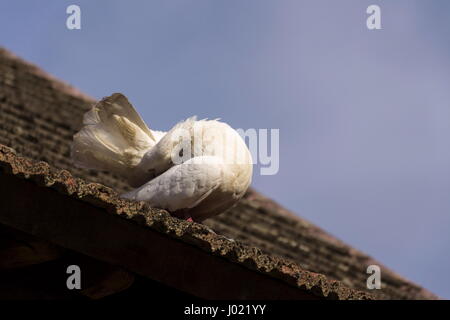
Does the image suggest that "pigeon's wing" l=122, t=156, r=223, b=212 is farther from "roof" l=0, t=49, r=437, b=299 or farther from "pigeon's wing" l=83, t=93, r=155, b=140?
"pigeon's wing" l=83, t=93, r=155, b=140

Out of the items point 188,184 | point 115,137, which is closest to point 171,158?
point 188,184

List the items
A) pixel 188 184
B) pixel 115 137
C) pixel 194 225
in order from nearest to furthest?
pixel 194 225 → pixel 188 184 → pixel 115 137

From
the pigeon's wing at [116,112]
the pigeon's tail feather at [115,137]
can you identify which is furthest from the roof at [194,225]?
the pigeon's wing at [116,112]

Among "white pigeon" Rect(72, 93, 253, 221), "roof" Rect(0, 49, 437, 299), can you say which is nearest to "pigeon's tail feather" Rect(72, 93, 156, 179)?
"white pigeon" Rect(72, 93, 253, 221)

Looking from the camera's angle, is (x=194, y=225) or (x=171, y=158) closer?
(x=194, y=225)

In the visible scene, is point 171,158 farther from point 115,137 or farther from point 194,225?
point 194,225

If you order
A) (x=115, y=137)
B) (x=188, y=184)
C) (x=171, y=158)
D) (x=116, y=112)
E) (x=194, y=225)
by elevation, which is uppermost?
(x=116, y=112)

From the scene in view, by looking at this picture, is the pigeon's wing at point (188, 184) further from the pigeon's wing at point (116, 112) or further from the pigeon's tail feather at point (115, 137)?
the pigeon's wing at point (116, 112)
